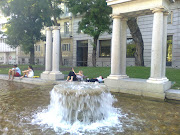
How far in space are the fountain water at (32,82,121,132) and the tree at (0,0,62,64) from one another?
725 inches

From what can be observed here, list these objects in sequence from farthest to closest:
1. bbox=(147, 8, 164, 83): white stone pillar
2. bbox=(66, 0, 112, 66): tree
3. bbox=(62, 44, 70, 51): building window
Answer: bbox=(62, 44, 70, 51): building window < bbox=(66, 0, 112, 66): tree < bbox=(147, 8, 164, 83): white stone pillar

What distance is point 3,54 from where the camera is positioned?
4622 centimetres

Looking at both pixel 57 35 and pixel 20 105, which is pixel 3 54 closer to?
pixel 57 35

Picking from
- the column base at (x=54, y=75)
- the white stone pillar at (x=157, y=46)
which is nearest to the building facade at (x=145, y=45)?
the column base at (x=54, y=75)

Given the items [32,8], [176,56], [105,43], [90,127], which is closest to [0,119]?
[90,127]

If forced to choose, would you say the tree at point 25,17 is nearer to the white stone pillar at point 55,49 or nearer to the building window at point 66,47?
the building window at point 66,47

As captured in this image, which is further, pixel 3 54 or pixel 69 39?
pixel 3 54

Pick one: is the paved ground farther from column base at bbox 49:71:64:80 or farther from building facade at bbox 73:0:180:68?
building facade at bbox 73:0:180:68

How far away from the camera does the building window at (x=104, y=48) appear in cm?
2675

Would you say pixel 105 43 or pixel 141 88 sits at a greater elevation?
pixel 105 43

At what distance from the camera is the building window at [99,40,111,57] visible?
26750mm

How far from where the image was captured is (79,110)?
484 centimetres

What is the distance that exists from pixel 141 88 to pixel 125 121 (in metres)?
3.46

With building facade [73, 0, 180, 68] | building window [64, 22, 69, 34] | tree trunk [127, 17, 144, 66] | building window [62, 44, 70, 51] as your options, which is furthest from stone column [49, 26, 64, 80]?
building window [64, 22, 69, 34]
